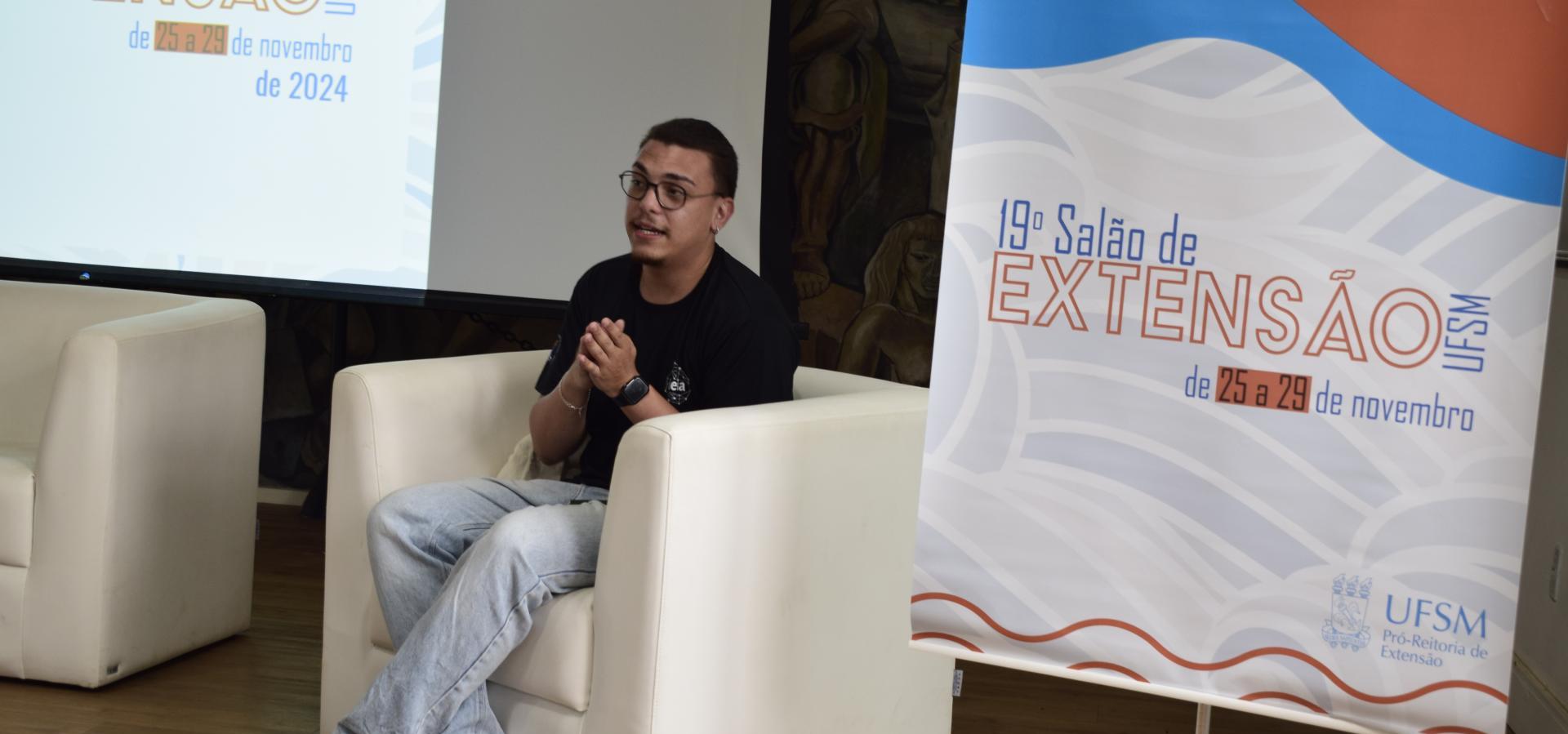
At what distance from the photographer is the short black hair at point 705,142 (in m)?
2.23

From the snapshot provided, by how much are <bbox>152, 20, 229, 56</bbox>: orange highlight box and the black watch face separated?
1924 millimetres

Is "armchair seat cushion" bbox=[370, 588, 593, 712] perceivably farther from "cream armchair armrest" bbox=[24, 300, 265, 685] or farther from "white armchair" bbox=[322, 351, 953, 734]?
"cream armchair armrest" bbox=[24, 300, 265, 685]

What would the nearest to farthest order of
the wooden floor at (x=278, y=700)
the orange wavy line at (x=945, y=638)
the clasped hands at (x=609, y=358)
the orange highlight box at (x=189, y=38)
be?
the orange wavy line at (x=945, y=638)
the clasped hands at (x=609, y=358)
the wooden floor at (x=278, y=700)
the orange highlight box at (x=189, y=38)

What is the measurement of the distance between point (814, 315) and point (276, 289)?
1.35 meters

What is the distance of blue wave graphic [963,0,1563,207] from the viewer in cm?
150

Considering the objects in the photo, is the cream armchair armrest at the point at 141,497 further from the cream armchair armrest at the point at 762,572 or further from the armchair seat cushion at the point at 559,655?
the cream armchair armrest at the point at 762,572

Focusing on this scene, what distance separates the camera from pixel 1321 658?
1.58m

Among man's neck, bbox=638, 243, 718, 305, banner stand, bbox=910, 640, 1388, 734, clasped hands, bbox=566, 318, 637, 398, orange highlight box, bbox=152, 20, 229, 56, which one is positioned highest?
orange highlight box, bbox=152, 20, 229, 56

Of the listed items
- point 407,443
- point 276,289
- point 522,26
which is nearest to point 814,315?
point 522,26

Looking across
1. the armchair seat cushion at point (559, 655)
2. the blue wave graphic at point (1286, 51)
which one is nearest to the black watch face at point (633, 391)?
the armchair seat cushion at point (559, 655)

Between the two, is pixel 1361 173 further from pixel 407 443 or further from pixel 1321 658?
pixel 407 443

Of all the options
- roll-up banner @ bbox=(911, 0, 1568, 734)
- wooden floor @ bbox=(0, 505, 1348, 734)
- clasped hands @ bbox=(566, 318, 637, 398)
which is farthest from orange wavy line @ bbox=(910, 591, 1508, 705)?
wooden floor @ bbox=(0, 505, 1348, 734)

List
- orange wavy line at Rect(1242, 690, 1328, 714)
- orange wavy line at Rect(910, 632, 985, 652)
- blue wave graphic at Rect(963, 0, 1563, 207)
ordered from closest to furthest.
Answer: blue wave graphic at Rect(963, 0, 1563, 207) → orange wavy line at Rect(1242, 690, 1328, 714) → orange wavy line at Rect(910, 632, 985, 652)

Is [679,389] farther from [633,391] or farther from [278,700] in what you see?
[278,700]
